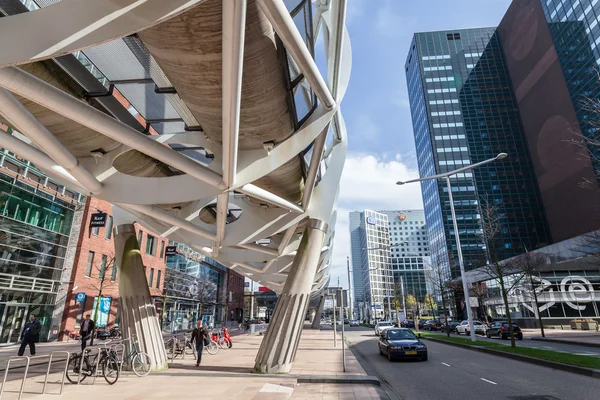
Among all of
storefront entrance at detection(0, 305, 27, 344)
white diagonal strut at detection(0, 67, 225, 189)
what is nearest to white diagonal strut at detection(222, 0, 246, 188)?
white diagonal strut at detection(0, 67, 225, 189)

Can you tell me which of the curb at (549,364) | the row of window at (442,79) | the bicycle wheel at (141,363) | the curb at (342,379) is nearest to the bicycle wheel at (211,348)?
the bicycle wheel at (141,363)

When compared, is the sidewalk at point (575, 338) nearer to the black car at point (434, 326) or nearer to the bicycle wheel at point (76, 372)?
the black car at point (434, 326)

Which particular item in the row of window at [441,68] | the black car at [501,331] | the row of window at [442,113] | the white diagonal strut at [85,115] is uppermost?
the row of window at [441,68]

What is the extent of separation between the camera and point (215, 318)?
196 feet

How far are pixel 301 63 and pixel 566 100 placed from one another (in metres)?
66.9

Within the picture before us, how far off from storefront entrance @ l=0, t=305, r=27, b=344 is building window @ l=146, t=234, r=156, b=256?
14.2 m

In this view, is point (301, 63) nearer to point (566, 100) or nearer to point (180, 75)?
point (180, 75)

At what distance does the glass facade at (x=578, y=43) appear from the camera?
164 ft

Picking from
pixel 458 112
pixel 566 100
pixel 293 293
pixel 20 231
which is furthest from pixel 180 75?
pixel 458 112

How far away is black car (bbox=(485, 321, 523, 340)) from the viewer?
26.1 metres

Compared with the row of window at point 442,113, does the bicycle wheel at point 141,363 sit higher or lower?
lower

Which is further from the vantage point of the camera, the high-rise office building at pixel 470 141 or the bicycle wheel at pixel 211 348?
the high-rise office building at pixel 470 141

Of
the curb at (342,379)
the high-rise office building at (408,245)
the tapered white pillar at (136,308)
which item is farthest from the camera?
the high-rise office building at (408,245)

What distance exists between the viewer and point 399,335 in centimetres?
1706
